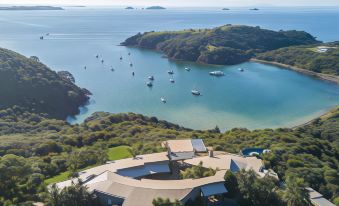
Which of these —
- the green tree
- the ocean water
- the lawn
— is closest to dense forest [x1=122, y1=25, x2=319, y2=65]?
the ocean water

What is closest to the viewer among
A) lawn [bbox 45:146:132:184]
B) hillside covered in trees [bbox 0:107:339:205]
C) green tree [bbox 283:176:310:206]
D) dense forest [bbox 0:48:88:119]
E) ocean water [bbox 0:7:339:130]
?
green tree [bbox 283:176:310:206]

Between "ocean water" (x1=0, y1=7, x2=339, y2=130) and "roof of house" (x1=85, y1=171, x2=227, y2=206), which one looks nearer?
"roof of house" (x1=85, y1=171, x2=227, y2=206)

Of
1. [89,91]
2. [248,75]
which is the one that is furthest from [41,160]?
[248,75]

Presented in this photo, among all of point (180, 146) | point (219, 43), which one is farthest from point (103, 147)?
point (219, 43)

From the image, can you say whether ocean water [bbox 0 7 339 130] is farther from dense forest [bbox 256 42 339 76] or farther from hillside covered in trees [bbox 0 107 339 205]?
hillside covered in trees [bbox 0 107 339 205]

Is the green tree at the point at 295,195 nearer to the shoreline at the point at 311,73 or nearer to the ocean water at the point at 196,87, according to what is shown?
the ocean water at the point at 196,87

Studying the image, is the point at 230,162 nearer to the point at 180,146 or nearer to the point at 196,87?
the point at 180,146

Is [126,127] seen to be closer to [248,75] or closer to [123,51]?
[248,75]
